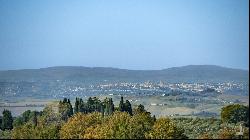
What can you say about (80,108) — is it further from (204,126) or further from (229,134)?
(229,134)

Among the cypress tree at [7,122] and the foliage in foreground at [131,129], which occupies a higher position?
the foliage in foreground at [131,129]

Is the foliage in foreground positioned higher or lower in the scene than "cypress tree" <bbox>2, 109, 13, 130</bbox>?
higher

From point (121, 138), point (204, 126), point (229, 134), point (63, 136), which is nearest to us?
point (229, 134)

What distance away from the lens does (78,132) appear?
310 ft

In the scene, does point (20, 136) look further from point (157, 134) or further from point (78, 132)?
point (157, 134)

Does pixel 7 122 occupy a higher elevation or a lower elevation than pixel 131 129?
lower

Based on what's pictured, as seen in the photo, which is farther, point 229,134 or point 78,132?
point 78,132

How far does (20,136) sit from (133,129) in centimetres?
1837

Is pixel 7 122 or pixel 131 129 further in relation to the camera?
pixel 7 122

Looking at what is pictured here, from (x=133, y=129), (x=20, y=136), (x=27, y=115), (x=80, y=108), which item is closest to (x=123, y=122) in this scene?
(x=133, y=129)

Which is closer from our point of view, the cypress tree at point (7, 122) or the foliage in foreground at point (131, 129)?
the foliage in foreground at point (131, 129)

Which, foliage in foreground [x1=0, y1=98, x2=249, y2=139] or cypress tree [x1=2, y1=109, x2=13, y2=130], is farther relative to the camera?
cypress tree [x1=2, y1=109, x2=13, y2=130]

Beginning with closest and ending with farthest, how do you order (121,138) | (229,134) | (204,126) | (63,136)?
(229,134), (121,138), (63,136), (204,126)

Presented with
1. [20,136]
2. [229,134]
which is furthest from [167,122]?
[20,136]
